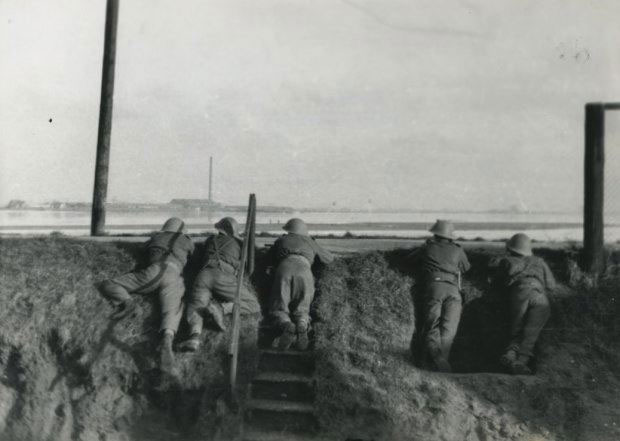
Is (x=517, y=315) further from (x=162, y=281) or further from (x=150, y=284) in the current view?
(x=150, y=284)

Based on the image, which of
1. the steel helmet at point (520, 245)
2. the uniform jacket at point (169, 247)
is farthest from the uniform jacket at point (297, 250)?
the steel helmet at point (520, 245)

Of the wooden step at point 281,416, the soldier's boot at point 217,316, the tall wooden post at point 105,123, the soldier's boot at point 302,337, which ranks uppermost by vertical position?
the tall wooden post at point 105,123

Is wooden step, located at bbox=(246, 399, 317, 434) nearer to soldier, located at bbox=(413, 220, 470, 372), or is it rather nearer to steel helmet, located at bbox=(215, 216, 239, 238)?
soldier, located at bbox=(413, 220, 470, 372)

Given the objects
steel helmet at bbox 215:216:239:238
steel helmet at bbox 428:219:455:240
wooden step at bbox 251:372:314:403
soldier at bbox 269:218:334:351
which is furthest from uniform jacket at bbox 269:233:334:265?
wooden step at bbox 251:372:314:403

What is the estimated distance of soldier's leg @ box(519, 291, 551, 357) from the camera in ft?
25.8

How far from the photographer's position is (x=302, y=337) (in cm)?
783

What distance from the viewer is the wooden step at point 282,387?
7.36m

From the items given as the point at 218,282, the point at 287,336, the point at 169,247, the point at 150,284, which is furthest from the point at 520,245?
the point at 150,284

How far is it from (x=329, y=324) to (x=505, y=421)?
2474mm

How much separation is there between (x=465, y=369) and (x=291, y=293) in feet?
8.50

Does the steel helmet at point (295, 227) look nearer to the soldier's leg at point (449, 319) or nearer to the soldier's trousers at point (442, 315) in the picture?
the soldier's trousers at point (442, 315)

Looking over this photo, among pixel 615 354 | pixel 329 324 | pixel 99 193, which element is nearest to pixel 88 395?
pixel 329 324

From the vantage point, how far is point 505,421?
274 inches

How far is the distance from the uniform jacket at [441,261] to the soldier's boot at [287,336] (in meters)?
2.11
